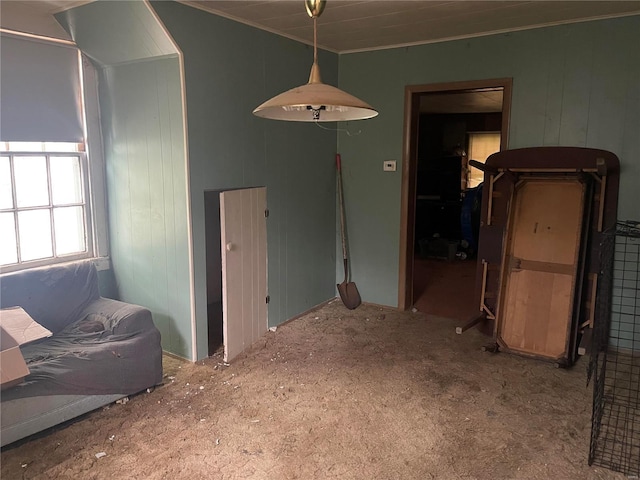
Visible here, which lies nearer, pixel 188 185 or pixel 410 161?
pixel 188 185

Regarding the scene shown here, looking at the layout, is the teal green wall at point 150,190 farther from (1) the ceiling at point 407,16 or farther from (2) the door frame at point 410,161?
(2) the door frame at point 410,161

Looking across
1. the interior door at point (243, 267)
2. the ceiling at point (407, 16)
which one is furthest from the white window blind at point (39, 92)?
the interior door at point (243, 267)

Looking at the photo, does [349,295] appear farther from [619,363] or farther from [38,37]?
[38,37]

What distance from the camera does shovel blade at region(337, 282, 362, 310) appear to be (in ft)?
15.5

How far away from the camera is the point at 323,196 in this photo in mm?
4676

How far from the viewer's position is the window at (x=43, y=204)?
3225mm

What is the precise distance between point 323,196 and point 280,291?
1.05m

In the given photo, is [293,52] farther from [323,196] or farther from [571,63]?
[571,63]

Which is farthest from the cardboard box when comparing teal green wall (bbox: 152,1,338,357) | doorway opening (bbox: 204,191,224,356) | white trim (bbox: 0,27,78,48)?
white trim (bbox: 0,27,78,48)

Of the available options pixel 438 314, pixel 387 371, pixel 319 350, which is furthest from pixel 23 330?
pixel 438 314

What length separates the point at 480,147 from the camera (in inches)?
329

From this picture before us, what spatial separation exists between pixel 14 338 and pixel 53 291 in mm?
624

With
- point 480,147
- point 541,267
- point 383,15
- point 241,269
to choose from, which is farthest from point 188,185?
point 480,147

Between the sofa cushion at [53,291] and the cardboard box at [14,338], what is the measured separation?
0.13 meters
